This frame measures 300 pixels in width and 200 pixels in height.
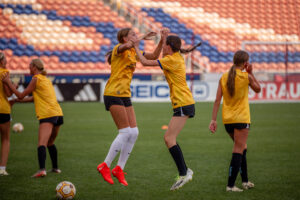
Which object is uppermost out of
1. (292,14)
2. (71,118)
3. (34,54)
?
(292,14)

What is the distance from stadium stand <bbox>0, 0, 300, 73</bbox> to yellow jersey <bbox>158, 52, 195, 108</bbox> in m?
17.2

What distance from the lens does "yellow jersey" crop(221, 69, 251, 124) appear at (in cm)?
564

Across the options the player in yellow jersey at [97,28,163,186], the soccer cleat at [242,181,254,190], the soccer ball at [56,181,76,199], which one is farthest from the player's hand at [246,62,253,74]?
the soccer ball at [56,181,76,199]

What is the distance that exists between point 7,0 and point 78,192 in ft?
81.0

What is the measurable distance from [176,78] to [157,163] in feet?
7.84

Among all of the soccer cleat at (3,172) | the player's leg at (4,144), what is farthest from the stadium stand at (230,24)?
the soccer cleat at (3,172)

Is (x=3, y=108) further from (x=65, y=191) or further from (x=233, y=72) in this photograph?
(x=233, y=72)

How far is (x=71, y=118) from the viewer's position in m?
15.4

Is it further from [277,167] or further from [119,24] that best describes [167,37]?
[119,24]

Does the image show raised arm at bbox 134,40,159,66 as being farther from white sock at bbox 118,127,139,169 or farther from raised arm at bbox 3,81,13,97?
raised arm at bbox 3,81,13,97

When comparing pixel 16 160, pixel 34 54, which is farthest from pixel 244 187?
pixel 34 54

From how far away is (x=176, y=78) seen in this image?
598 cm

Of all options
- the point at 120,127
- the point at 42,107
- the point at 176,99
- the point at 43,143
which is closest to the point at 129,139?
the point at 120,127

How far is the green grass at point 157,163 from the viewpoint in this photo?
5.77m
